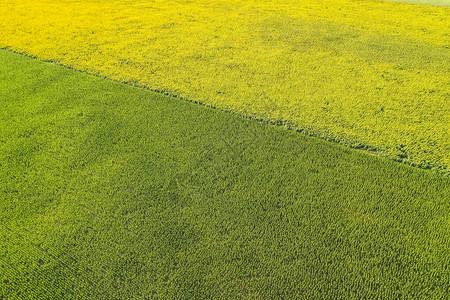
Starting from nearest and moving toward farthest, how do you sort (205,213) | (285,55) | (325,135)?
(205,213)
(325,135)
(285,55)

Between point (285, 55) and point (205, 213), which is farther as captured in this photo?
point (285, 55)

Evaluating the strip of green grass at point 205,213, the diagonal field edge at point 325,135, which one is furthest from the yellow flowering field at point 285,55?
the strip of green grass at point 205,213

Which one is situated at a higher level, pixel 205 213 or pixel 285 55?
pixel 285 55

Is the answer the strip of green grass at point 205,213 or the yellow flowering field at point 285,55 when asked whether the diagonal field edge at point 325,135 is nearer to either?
the yellow flowering field at point 285,55

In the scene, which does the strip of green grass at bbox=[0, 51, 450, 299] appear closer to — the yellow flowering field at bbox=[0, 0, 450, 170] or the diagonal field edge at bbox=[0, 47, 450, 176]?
the diagonal field edge at bbox=[0, 47, 450, 176]

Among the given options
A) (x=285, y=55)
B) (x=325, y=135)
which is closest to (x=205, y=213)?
(x=325, y=135)

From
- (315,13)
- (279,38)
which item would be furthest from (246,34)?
(315,13)

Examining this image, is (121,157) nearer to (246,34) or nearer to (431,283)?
(431,283)

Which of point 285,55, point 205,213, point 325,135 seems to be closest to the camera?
point 205,213

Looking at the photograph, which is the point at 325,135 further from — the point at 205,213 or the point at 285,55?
the point at 285,55

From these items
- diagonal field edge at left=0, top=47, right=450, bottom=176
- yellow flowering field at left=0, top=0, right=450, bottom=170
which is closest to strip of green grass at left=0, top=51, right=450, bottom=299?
diagonal field edge at left=0, top=47, right=450, bottom=176
